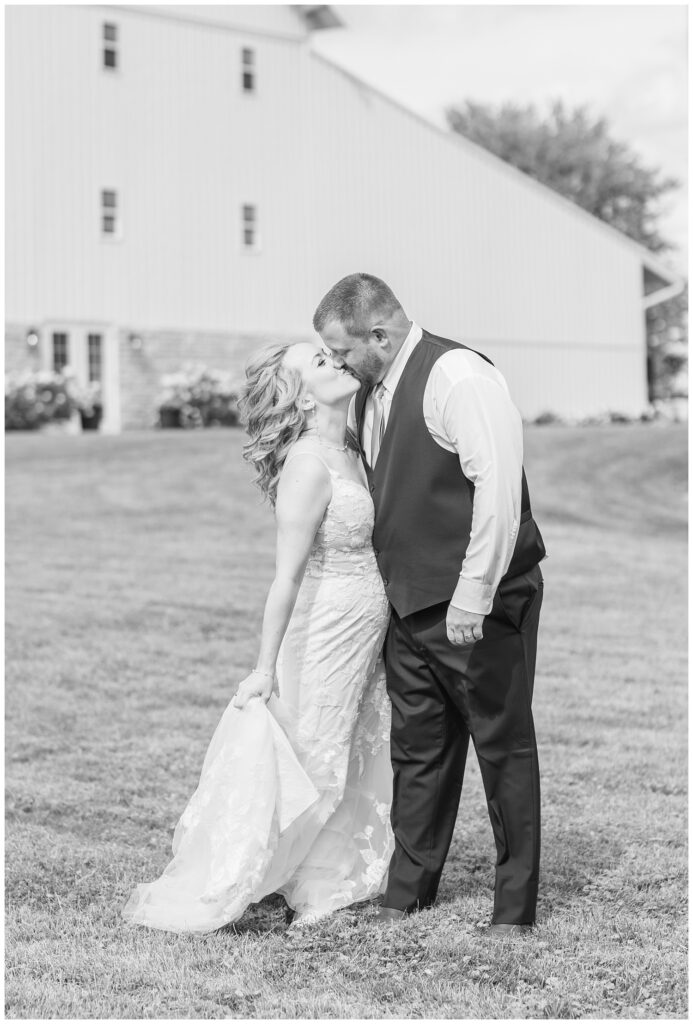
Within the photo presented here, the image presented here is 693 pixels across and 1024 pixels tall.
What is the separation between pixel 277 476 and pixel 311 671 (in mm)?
693

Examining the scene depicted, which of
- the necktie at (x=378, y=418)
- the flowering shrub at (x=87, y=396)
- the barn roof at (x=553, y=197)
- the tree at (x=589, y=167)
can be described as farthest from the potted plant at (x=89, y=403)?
the tree at (x=589, y=167)

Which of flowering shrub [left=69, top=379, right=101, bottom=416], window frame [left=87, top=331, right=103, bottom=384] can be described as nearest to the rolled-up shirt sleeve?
flowering shrub [left=69, top=379, right=101, bottom=416]

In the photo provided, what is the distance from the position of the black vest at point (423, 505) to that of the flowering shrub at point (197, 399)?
2083 centimetres

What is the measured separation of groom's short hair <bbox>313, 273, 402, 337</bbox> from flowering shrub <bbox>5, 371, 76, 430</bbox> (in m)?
18.9

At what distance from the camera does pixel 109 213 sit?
2467 cm

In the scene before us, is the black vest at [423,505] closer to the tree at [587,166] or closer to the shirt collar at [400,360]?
the shirt collar at [400,360]

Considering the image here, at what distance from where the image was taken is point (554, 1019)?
12.0ft

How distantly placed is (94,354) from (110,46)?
588 centimetres

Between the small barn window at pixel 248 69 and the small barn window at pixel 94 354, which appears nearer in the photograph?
the small barn window at pixel 94 354

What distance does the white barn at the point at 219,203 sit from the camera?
2392cm

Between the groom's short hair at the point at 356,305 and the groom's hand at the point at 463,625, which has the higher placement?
the groom's short hair at the point at 356,305

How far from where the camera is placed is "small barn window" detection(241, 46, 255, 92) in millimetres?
25875

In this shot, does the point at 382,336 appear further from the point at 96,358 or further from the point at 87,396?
the point at 96,358

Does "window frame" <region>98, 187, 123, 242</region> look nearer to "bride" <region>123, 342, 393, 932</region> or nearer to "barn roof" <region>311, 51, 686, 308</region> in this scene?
"barn roof" <region>311, 51, 686, 308</region>
